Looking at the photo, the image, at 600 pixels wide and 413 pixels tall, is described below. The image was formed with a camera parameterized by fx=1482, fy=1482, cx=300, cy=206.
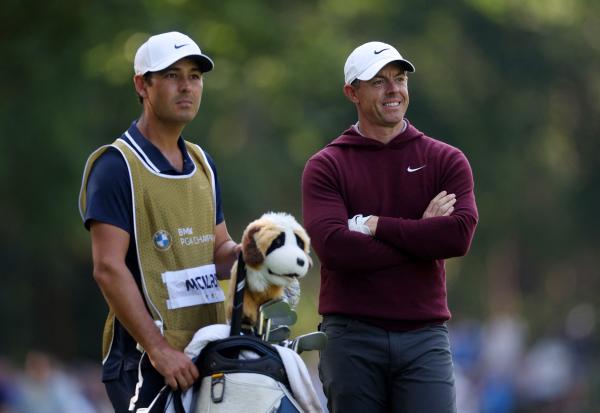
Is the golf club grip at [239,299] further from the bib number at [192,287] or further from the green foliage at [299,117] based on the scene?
the green foliage at [299,117]

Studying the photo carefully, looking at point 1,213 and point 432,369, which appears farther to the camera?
point 1,213

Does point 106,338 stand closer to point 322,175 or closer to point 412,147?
point 322,175

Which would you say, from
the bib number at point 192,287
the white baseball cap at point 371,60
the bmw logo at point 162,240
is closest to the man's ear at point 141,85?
the bmw logo at point 162,240

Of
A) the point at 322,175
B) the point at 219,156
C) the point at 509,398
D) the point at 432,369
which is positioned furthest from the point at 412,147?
the point at 219,156

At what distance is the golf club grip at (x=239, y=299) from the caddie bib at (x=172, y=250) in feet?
0.89

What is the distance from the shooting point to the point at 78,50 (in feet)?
70.1

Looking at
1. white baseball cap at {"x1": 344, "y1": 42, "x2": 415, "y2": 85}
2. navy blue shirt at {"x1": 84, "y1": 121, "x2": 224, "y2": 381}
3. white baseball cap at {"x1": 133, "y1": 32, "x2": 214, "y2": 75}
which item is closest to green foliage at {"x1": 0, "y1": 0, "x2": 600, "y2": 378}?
A: white baseball cap at {"x1": 344, "y1": 42, "x2": 415, "y2": 85}

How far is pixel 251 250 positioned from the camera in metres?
6.57

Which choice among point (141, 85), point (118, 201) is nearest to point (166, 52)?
point (141, 85)

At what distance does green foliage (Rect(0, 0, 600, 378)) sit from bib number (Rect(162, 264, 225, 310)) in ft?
39.5

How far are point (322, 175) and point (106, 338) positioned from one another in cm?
131

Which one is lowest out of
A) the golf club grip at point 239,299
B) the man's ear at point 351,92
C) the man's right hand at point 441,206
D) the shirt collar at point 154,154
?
the golf club grip at point 239,299

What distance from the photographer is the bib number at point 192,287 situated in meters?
6.74

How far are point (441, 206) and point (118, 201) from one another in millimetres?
1556
